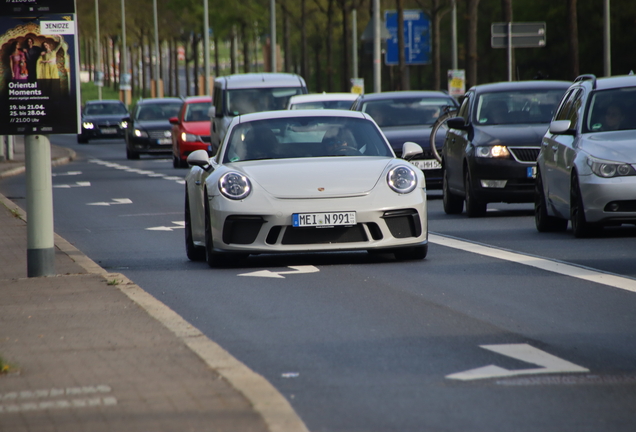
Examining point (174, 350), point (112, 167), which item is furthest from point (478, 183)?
point (112, 167)

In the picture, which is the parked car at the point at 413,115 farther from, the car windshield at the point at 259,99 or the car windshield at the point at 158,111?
the car windshield at the point at 158,111

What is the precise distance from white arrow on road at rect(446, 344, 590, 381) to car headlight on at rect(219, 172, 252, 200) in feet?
14.4

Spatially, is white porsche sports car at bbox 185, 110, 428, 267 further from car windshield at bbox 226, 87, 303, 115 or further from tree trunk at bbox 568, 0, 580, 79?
tree trunk at bbox 568, 0, 580, 79

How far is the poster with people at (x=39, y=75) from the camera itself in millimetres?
10211

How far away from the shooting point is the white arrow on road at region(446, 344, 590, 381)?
6.50 meters

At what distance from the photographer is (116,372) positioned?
6.49 meters

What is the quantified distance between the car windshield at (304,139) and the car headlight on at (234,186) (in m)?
0.76

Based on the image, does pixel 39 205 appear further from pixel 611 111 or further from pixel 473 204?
pixel 473 204

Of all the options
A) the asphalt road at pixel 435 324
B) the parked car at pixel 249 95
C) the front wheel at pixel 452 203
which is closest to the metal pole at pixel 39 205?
the asphalt road at pixel 435 324

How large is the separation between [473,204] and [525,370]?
35.1 feet

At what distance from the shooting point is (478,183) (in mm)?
17109

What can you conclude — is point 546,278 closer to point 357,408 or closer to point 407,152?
point 407,152

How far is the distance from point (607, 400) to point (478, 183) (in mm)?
11317

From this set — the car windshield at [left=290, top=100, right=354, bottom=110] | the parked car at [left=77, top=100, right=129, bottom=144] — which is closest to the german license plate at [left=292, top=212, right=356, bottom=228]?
the car windshield at [left=290, top=100, right=354, bottom=110]
